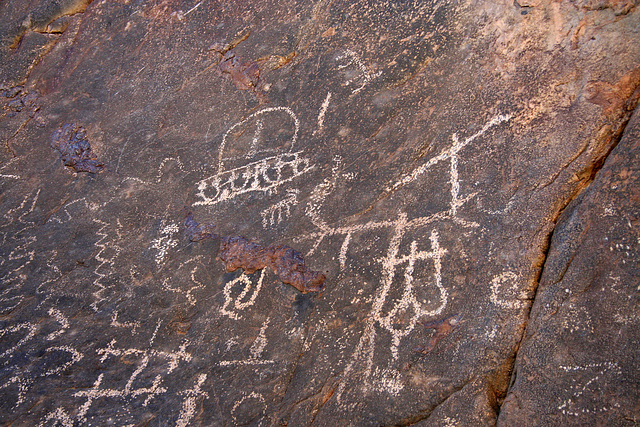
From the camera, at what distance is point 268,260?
92.0 inches

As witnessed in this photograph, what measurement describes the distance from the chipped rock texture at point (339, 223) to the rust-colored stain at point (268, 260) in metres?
0.02

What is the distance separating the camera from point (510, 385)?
166 centimetres

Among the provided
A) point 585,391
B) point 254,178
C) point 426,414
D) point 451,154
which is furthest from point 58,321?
point 585,391

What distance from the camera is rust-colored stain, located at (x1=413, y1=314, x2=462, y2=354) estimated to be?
1836mm

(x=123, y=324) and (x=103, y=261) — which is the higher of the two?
(x=103, y=261)

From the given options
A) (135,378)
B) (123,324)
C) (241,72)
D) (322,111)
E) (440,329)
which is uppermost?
(241,72)

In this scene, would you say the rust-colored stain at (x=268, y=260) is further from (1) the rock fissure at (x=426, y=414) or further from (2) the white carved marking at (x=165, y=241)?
(1) the rock fissure at (x=426, y=414)

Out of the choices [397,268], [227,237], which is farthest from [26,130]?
[397,268]

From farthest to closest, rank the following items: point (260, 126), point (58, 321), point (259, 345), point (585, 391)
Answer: point (260, 126) → point (58, 321) → point (259, 345) → point (585, 391)

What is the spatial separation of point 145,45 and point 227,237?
73.3 inches

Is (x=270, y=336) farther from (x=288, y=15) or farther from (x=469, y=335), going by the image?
(x=288, y=15)

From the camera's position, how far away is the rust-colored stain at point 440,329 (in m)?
1.84

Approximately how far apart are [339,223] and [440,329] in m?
0.73

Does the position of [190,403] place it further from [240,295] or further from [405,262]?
[405,262]
